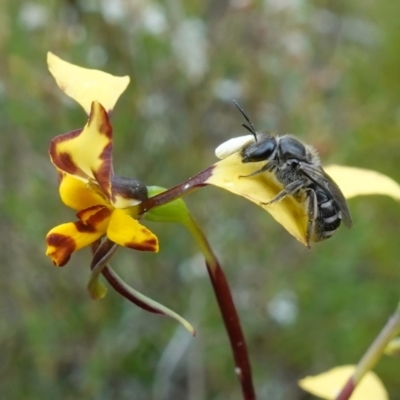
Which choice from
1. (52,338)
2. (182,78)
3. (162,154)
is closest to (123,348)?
(52,338)

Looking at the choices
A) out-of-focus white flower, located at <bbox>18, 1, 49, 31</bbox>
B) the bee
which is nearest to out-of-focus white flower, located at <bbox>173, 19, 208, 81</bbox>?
out-of-focus white flower, located at <bbox>18, 1, 49, 31</bbox>

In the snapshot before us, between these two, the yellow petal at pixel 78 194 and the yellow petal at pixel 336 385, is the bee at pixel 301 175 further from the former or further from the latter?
the yellow petal at pixel 336 385

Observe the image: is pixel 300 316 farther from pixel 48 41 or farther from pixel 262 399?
pixel 48 41

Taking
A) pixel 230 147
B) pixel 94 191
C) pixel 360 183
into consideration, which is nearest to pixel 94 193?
pixel 94 191

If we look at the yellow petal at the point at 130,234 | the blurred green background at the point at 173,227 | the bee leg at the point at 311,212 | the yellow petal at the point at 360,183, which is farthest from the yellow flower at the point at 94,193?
the blurred green background at the point at 173,227

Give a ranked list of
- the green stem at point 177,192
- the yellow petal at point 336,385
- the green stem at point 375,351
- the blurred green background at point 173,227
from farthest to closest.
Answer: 1. the blurred green background at point 173,227
2. the yellow petal at point 336,385
3. the green stem at point 375,351
4. the green stem at point 177,192

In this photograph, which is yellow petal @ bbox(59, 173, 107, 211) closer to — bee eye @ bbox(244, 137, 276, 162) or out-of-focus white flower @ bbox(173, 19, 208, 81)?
bee eye @ bbox(244, 137, 276, 162)

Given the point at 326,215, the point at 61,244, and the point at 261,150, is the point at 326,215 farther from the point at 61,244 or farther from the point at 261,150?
the point at 61,244
